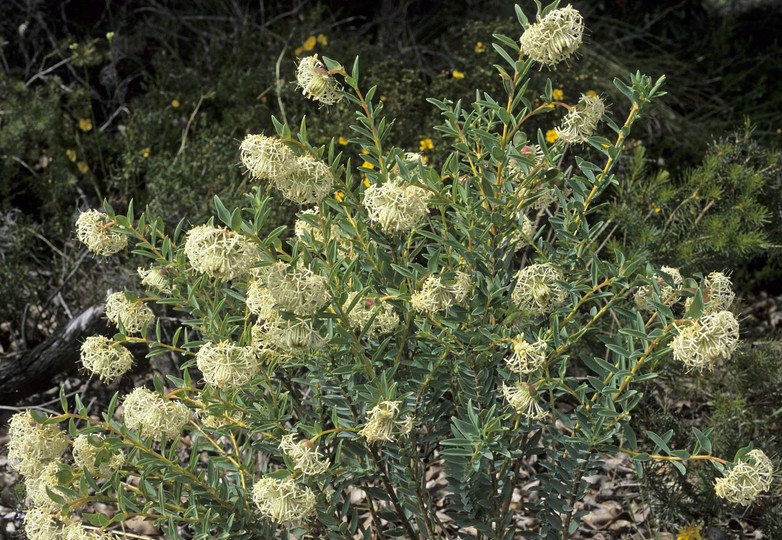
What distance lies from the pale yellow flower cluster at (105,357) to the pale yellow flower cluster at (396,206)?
0.65 meters

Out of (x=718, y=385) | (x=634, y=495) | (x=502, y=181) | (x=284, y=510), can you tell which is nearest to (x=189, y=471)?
(x=284, y=510)

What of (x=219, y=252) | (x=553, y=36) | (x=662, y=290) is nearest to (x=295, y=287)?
(x=219, y=252)

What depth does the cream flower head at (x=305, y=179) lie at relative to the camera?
1431 millimetres

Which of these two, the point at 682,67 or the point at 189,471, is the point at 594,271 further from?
the point at 682,67

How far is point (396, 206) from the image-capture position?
1.39m

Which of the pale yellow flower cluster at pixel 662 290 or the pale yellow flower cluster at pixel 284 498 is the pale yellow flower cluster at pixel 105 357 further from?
the pale yellow flower cluster at pixel 662 290

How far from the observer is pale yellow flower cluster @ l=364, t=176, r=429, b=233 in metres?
1.38

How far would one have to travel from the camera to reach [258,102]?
4.43 meters

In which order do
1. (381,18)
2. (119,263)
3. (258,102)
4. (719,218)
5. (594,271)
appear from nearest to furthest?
(594,271) → (719,218) → (119,263) → (258,102) → (381,18)

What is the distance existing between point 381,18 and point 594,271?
449cm

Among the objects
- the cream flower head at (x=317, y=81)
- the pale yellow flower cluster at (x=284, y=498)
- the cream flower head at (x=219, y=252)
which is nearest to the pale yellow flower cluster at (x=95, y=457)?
the pale yellow flower cluster at (x=284, y=498)

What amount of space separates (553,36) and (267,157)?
0.58 m

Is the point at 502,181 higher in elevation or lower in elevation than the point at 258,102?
higher

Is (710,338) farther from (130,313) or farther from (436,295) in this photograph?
(130,313)
